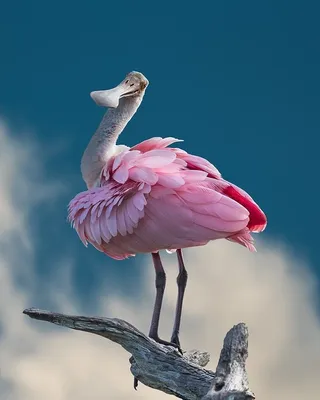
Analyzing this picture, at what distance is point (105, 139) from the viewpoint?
339 inches

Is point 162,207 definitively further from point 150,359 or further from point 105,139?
point 105,139

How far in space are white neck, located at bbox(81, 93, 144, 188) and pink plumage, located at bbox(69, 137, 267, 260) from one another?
1.44 feet

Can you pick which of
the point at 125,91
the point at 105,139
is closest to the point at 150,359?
the point at 105,139

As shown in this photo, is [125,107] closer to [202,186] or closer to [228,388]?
[202,186]

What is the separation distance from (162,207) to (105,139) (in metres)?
1.46

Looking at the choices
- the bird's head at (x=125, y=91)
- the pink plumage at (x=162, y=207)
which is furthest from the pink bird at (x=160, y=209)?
the bird's head at (x=125, y=91)

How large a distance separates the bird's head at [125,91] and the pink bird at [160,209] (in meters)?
0.56

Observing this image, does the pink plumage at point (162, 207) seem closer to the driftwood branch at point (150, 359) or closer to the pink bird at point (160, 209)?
the pink bird at point (160, 209)

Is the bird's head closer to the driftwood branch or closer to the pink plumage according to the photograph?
the pink plumage

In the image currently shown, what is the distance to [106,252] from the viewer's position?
8.12 m

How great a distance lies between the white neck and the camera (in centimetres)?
846

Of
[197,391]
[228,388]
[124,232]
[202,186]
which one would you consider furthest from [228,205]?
[228,388]

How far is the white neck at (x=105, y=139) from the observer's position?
27.7 ft

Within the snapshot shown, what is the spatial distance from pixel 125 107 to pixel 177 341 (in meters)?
2.31
